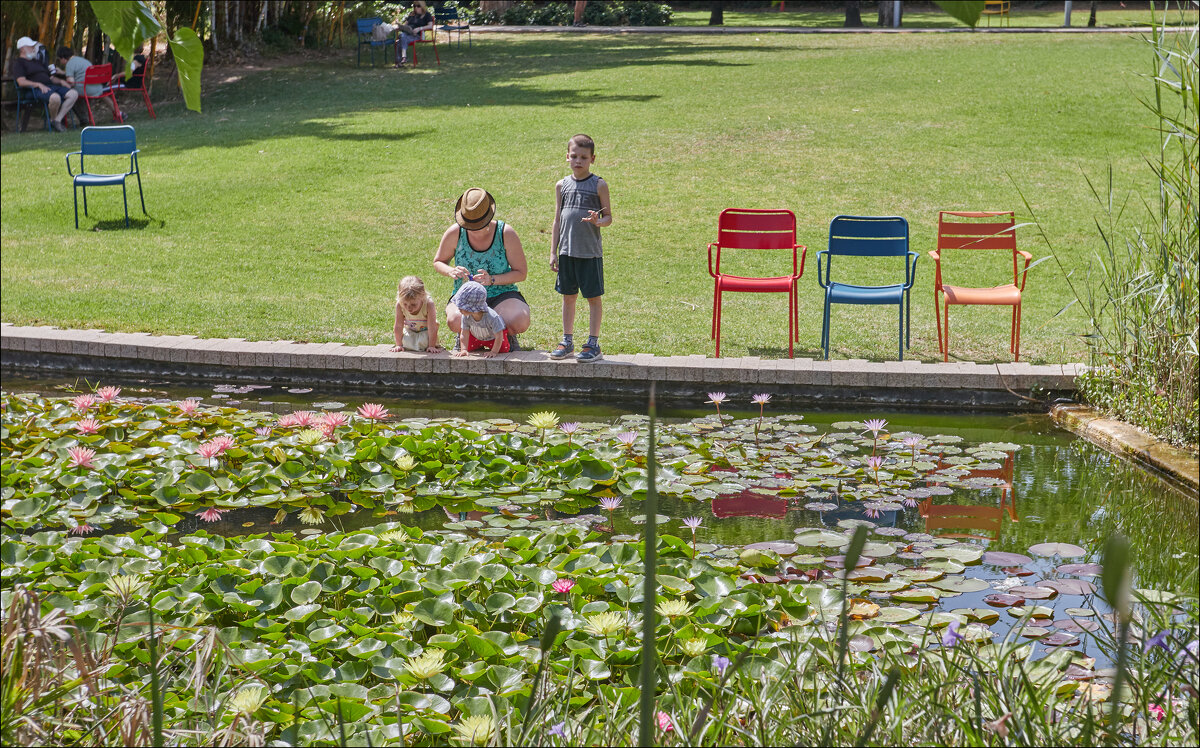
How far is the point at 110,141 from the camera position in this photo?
1313cm

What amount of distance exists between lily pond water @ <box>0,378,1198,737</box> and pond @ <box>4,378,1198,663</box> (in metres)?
0.02

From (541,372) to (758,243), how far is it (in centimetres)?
217

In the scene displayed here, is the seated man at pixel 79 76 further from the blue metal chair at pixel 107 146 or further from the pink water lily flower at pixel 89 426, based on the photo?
the pink water lily flower at pixel 89 426

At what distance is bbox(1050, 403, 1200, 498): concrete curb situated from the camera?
544cm

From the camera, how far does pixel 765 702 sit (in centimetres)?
266

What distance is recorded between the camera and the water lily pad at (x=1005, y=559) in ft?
14.7

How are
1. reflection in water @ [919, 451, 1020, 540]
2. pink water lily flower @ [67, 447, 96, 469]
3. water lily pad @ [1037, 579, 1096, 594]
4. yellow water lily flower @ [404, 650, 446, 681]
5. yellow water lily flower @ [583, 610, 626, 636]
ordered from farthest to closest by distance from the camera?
1. pink water lily flower @ [67, 447, 96, 469]
2. reflection in water @ [919, 451, 1020, 540]
3. water lily pad @ [1037, 579, 1096, 594]
4. yellow water lily flower @ [583, 610, 626, 636]
5. yellow water lily flower @ [404, 650, 446, 681]

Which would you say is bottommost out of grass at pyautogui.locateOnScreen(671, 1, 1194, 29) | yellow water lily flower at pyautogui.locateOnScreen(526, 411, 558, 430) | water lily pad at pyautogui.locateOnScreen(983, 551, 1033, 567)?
water lily pad at pyautogui.locateOnScreen(983, 551, 1033, 567)

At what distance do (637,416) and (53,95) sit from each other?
1772cm

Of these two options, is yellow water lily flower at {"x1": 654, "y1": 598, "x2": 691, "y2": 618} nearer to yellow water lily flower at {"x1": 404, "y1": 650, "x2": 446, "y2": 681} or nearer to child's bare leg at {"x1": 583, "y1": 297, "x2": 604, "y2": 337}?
yellow water lily flower at {"x1": 404, "y1": 650, "x2": 446, "y2": 681}

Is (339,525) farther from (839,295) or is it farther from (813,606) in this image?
(839,295)

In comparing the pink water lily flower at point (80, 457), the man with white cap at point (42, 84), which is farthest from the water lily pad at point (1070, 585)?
the man with white cap at point (42, 84)

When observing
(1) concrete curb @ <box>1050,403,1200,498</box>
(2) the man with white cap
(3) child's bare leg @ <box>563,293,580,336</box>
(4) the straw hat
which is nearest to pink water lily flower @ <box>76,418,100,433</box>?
(4) the straw hat

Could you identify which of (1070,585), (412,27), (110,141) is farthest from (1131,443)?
(412,27)
